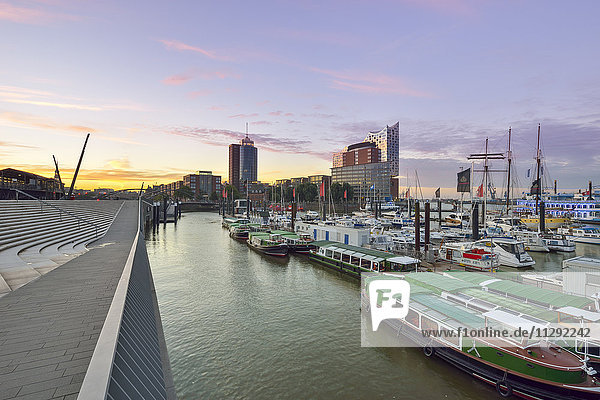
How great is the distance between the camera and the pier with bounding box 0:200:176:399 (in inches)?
186

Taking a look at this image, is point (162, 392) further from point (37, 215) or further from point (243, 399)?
point (37, 215)

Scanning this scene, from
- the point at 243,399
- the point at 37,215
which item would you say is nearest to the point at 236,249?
the point at 37,215

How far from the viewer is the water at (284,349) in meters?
13.1

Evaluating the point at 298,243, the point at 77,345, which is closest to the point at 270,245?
the point at 298,243

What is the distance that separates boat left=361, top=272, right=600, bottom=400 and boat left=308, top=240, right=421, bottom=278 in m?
9.62

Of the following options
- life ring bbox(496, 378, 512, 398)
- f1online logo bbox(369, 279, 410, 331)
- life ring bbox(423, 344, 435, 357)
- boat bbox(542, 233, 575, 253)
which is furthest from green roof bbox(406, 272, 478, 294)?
boat bbox(542, 233, 575, 253)

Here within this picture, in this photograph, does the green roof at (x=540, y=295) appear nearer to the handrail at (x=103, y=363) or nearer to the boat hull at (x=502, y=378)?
the boat hull at (x=502, y=378)

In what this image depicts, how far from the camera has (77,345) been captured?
6.34 m

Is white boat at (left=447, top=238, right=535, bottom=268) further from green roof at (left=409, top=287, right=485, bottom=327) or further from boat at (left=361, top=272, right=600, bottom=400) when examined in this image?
green roof at (left=409, top=287, right=485, bottom=327)

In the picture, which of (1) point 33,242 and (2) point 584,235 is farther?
(2) point 584,235

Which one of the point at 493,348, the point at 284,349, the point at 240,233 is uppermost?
the point at 493,348

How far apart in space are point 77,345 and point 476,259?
34.9m

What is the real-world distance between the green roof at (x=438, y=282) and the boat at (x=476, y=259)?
12.9 metres

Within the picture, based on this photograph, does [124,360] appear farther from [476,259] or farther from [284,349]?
[476,259]
